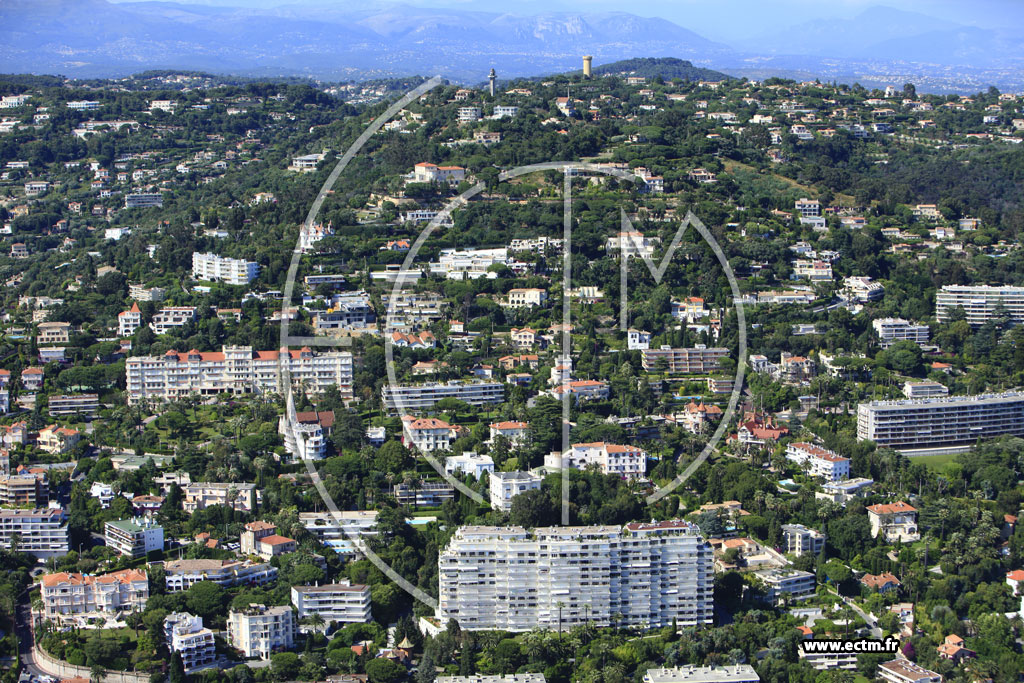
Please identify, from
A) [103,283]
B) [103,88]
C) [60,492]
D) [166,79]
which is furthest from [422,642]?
A: [166,79]

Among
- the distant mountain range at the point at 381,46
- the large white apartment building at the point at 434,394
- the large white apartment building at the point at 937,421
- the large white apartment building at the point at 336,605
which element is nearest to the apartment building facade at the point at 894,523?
the large white apartment building at the point at 937,421

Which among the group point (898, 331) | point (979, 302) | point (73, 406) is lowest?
point (73, 406)

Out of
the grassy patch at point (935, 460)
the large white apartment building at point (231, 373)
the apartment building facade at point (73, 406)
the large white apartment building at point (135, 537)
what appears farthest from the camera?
the large white apartment building at point (231, 373)

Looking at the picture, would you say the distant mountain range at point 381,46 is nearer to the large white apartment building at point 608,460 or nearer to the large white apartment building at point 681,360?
the large white apartment building at point 681,360

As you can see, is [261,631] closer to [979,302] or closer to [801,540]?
[801,540]

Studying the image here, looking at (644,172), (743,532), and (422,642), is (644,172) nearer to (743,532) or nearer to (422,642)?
(743,532)

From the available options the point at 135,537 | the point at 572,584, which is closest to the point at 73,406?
the point at 135,537
